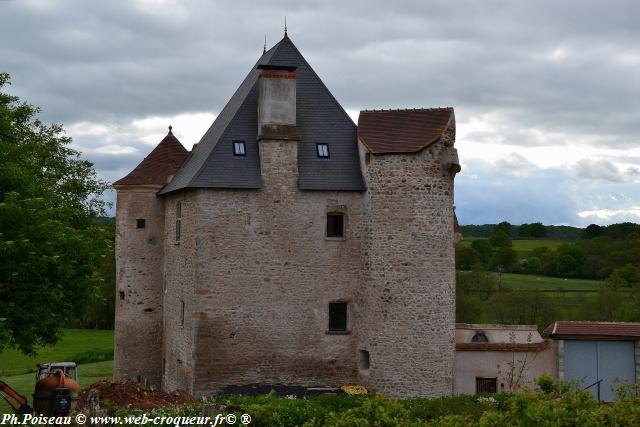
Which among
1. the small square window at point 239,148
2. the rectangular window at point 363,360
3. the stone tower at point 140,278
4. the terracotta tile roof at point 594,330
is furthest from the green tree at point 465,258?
the small square window at point 239,148

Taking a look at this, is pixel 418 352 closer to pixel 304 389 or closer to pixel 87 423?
pixel 304 389

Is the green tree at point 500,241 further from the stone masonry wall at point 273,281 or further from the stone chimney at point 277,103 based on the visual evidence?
the stone chimney at point 277,103

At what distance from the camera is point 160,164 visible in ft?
101

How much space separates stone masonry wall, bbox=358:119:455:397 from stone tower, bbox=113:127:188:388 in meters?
8.89

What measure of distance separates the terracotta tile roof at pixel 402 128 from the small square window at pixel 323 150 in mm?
1259

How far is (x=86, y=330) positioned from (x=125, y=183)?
38.9m

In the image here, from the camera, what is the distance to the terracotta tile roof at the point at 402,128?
2527cm

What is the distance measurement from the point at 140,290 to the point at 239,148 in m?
7.36

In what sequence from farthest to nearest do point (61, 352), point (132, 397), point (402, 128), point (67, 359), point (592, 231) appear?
point (592, 231), point (61, 352), point (67, 359), point (402, 128), point (132, 397)

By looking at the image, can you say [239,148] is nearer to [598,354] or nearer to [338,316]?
[338,316]

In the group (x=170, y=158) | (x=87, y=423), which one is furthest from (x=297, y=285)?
(x=87, y=423)

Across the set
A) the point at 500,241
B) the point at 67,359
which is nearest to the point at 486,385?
the point at 67,359

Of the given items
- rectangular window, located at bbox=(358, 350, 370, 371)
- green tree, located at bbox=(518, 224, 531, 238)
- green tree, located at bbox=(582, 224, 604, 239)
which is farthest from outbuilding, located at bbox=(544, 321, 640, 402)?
green tree, located at bbox=(518, 224, 531, 238)

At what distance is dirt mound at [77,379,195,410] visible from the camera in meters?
21.3
